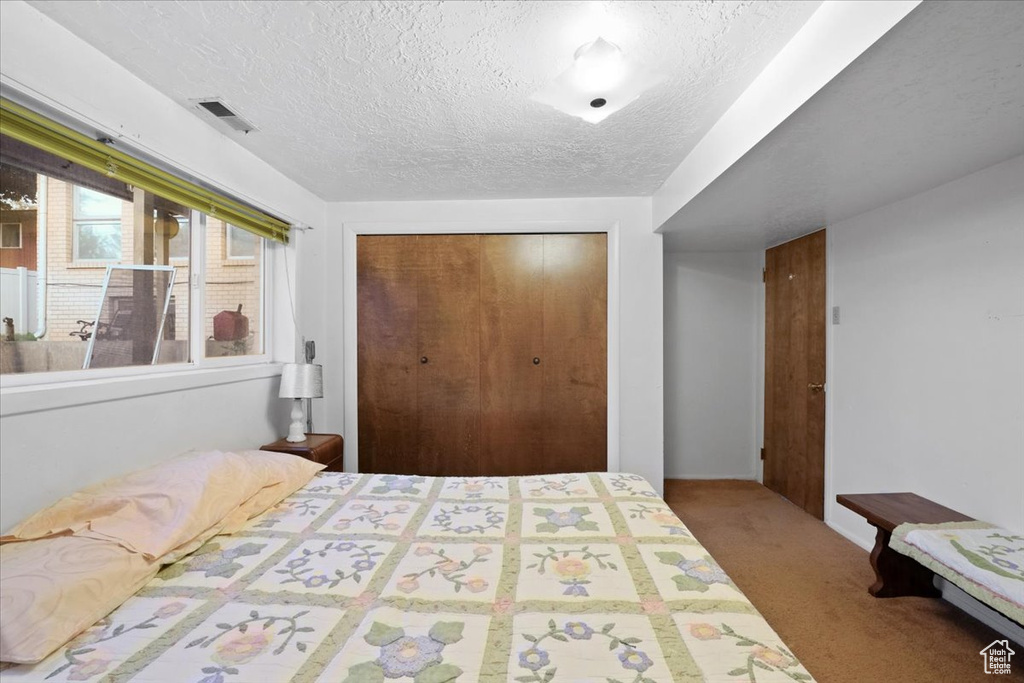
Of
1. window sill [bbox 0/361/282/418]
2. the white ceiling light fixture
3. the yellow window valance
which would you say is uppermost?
the white ceiling light fixture

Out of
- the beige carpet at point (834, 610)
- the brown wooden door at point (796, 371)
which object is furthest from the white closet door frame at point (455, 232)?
the brown wooden door at point (796, 371)

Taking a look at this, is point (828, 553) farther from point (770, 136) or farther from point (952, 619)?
point (770, 136)

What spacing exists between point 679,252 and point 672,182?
56.5 inches

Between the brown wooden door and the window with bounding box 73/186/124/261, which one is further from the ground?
the window with bounding box 73/186/124/261

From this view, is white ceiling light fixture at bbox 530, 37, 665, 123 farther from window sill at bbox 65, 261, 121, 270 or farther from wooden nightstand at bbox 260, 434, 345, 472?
wooden nightstand at bbox 260, 434, 345, 472

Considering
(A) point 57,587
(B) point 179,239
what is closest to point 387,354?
(B) point 179,239

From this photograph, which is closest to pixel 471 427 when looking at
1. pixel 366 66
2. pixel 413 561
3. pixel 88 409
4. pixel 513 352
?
pixel 513 352

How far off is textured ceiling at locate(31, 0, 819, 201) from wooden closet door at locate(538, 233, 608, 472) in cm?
90

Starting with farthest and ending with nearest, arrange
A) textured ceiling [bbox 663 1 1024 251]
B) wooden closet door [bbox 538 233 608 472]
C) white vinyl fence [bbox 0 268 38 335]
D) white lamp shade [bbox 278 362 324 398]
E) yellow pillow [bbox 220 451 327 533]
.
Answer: wooden closet door [bbox 538 233 608 472] → white lamp shade [bbox 278 362 324 398] → yellow pillow [bbox 220 451 327 533] → white vinyl fence [bbox 0 268 38 335] → textured ceiling [bbox 663 1 1024 251]

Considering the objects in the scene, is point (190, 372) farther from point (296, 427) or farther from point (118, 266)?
point (296, 427)

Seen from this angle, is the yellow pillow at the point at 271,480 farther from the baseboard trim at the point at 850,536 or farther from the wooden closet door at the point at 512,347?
the baseboard trim at the point at 850,536

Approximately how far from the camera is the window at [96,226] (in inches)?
67.9

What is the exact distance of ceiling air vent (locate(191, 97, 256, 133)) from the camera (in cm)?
186

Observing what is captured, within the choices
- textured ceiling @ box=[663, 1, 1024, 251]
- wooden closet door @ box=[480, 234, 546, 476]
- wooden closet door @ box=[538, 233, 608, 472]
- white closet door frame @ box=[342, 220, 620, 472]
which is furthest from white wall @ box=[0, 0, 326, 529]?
textured ceiling @ box=[663, 1, 1024, 251]
